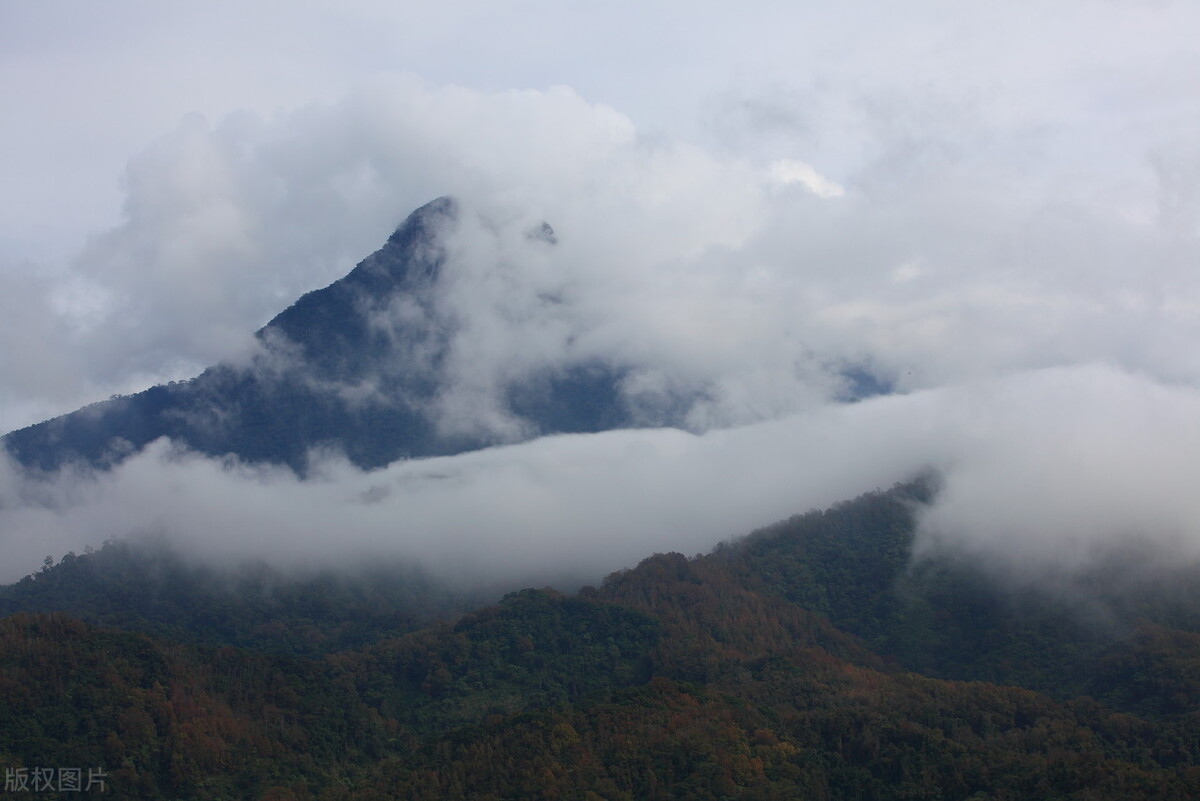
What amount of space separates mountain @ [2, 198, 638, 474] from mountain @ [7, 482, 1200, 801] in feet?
199

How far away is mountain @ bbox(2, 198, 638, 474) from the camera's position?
186000 millimetres

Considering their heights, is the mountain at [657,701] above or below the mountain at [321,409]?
below

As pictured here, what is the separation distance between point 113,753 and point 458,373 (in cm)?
12334

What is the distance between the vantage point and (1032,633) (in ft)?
355

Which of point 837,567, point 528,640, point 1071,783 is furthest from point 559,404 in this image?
point 1071,783

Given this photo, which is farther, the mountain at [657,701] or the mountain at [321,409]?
the mountain at [321,409]

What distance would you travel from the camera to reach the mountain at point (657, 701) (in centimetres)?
7306

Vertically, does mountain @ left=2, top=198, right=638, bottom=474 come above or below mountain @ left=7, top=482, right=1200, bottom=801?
above

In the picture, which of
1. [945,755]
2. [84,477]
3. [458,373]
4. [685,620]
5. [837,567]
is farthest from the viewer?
[458,373]

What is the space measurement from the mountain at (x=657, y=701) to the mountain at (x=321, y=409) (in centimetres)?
6053

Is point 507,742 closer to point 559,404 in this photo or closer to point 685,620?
point 685,620

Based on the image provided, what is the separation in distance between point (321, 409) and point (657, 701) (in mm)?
123420

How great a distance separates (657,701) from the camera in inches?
3349

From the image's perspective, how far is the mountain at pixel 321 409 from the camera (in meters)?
186
